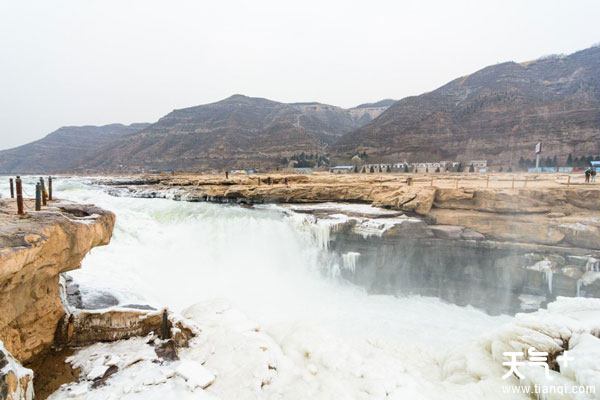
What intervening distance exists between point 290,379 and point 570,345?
365 centimetres

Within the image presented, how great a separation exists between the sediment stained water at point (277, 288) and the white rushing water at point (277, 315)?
4 centimetres

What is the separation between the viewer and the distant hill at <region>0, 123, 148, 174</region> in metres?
108

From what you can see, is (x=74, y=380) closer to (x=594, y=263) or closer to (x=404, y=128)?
(x=594, y=263)

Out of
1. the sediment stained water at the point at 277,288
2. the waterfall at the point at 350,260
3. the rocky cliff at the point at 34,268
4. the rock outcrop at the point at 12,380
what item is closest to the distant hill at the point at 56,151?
the sediment stained water at the point at 277,288

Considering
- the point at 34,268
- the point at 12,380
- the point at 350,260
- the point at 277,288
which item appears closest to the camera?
the point at 12,380

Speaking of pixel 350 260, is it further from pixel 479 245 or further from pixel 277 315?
pixel 479 245

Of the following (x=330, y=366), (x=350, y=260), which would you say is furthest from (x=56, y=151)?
(x=330, y=366)

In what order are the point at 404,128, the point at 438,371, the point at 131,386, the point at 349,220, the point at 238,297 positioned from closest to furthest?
the point at 131,386, the point at 438,371, the point at 238,297, the point at 349,220, the point at 404,128

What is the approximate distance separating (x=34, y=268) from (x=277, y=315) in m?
5.67

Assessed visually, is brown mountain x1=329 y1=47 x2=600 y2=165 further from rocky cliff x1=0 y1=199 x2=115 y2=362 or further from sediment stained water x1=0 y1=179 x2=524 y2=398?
rocky cliff x1=0 y1=199 x2=115 y2=362

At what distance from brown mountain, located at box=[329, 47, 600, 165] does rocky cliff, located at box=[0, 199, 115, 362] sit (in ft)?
197

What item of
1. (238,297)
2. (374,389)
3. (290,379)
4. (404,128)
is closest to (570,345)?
(374,389)

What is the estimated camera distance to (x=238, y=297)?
8.84 metres

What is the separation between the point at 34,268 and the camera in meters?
3.49
